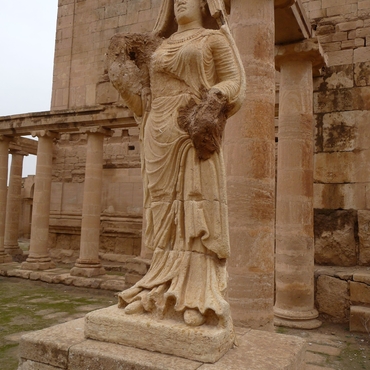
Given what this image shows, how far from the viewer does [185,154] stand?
323 centimetres

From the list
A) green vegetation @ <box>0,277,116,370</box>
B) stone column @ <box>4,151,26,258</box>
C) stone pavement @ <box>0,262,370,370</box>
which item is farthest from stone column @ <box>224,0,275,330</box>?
stone column @ <box>4,151,26,258</box>

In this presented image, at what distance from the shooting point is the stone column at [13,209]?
601 inches

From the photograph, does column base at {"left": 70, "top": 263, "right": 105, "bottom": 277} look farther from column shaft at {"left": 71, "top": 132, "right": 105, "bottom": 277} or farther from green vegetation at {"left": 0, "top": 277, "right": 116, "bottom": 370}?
green vegetation at {"left": 0, "top": 277, "right": 116, "bottom": 370}

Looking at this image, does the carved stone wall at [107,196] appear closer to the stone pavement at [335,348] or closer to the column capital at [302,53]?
the column capital at [302,53]

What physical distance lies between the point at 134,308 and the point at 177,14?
8.26ft

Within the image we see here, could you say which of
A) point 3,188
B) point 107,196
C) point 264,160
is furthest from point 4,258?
point 264,160

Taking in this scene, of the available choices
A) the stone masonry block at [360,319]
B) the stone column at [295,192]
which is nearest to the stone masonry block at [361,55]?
the stone column at [295,192]

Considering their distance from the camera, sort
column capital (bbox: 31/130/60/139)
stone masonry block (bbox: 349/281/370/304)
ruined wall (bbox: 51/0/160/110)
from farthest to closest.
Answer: ruined wall (bbox: 51/0/160/110) < column capital (bbox: 31/130/60/139) < stone masonry block (bbox: 349/281/370/304)

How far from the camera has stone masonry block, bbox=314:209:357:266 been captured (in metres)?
8.19

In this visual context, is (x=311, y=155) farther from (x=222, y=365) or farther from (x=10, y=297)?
(x=10, y=297)

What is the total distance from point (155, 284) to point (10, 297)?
7642mm

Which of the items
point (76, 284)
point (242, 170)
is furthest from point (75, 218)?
point (242, 170)

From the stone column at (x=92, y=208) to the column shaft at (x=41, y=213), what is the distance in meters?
1.33

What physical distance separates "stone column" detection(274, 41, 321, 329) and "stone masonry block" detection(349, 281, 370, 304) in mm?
700
